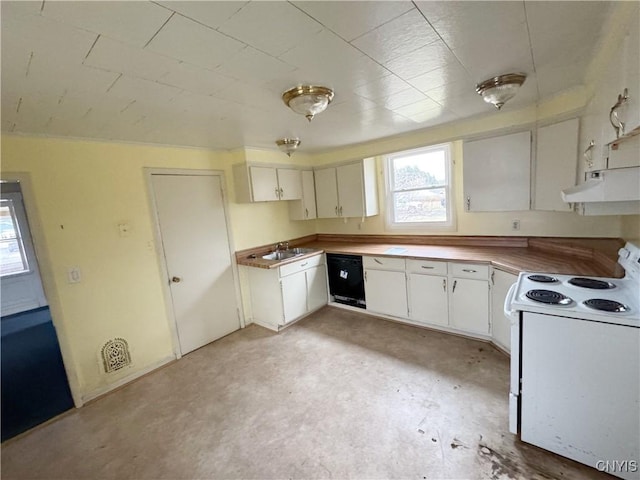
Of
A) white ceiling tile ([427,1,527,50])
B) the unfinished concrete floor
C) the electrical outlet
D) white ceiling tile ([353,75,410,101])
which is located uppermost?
white ceiling tile ([353,75,410,101])

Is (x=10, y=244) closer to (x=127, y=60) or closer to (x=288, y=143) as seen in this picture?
(x=288, y=143)

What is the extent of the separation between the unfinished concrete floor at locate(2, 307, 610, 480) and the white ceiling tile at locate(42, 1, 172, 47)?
7.54 ft

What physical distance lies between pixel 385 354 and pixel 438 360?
493mm

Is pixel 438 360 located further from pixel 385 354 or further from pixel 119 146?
pixel 119 146

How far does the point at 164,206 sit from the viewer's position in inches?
115

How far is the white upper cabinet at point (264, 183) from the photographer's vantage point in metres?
3.39

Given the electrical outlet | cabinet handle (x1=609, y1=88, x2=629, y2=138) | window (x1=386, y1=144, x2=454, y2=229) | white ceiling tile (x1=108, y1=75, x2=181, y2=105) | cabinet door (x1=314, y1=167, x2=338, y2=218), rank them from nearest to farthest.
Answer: cabinet handle (x1=609, y1=88, x2=629, y2=138), white ceiling tile (x1=108, y1=75, x2=181, y2=105), the electrical outlet, window (x1=386, y1=144, x2=454, y2=229), cabinet door (x1=314, y1=167, x2=338, y2=218)

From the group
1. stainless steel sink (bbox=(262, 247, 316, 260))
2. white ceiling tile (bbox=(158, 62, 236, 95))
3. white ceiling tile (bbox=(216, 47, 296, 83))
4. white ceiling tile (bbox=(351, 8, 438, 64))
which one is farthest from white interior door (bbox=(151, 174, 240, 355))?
white ceiling tile (bbox=(351, 8, 438, 64))

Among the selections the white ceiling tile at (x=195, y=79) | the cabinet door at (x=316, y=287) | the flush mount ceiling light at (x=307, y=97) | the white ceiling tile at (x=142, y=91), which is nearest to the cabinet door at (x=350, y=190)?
the cabinet door at (x=316, y=287)

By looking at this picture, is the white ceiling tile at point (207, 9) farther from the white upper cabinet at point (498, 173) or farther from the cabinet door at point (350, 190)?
the cabinet door at point (350, 190)

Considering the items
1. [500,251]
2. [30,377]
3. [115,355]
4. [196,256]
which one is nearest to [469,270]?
[500,251]

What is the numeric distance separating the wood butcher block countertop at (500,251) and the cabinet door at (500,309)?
96 millimetres

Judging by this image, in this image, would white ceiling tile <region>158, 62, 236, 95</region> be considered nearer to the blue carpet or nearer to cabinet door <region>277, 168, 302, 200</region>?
cabinet door <region>277, 168, 302, 200</region>

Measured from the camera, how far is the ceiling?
3.35 feet
